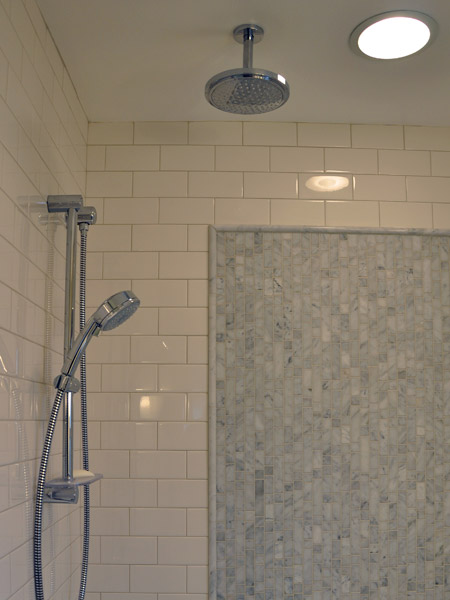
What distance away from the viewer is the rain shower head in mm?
1740

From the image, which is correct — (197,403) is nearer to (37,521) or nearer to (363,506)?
(363,506)

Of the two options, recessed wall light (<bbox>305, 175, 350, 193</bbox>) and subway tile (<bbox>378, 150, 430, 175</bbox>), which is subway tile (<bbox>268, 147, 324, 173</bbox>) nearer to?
recessed wall light (<bbox>305, 175, 350, 193</bbox>)

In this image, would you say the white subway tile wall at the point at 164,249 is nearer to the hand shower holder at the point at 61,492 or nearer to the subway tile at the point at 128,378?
the subway tile at the point at 128,378

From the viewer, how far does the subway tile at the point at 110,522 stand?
226 centimetres

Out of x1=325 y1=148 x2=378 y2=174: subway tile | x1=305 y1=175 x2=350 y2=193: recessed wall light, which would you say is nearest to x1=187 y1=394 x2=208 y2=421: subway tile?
x1=305 y1=175 x2=350 y2=193: recessed wall light

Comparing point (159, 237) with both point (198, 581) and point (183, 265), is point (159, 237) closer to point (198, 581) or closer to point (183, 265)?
point (183, 265)

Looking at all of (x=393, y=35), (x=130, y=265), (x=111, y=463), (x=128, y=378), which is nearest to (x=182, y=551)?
(x=111, y=463)

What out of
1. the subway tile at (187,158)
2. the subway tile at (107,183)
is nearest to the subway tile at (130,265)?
the subway tile at (107,183)

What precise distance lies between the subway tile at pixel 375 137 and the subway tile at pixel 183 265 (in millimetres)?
675

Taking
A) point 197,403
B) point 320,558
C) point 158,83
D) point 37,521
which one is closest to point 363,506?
point 320,558

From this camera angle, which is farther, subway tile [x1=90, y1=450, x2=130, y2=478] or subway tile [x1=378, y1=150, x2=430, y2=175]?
subway tile [x1=378, y1=150, x2=430, y2=175]

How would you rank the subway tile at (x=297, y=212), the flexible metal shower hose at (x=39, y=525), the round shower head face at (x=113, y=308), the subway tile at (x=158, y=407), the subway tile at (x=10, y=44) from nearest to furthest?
the subway tile at (x=10, y=44) → the flexible metal shower hose at (x=39, y=525) → the round shower head face at (x=113, y=308) → the subway tile at (x=158, y=407) → the subway tile at (x=297, y=212)

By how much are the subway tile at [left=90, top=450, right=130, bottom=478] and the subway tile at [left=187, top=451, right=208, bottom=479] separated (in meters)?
0.20

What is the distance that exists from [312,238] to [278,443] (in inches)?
27.3
